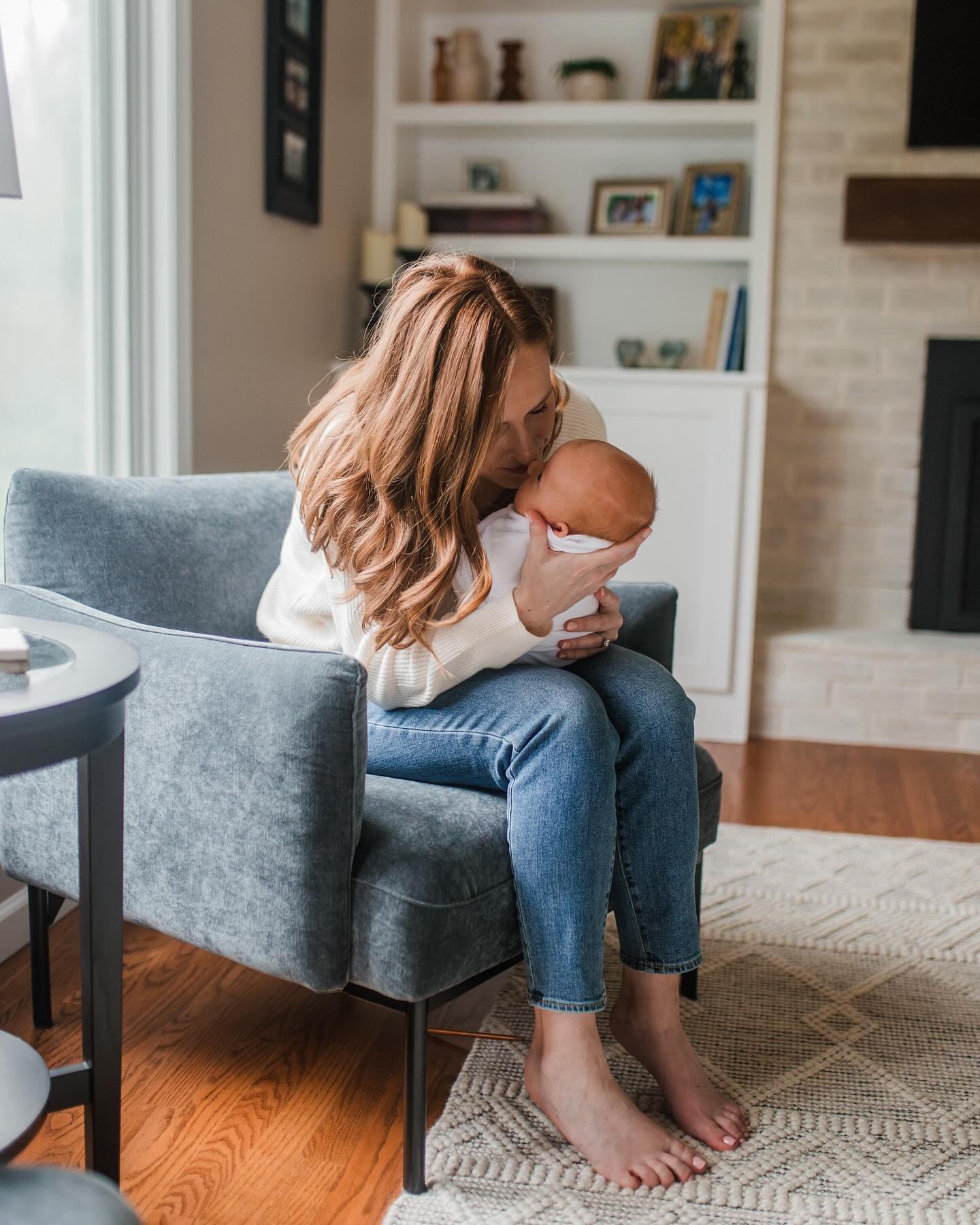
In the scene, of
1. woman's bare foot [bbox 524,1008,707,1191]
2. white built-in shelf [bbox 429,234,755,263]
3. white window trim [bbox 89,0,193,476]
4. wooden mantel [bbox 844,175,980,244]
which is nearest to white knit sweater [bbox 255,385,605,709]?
woman's bare foot [bbox 524,1008,707,1191]

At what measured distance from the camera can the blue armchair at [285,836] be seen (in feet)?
3.95

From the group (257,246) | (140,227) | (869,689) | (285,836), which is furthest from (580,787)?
(869,689)

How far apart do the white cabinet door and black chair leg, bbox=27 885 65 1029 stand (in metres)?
2.00

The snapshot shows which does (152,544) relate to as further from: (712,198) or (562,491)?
(712,198)

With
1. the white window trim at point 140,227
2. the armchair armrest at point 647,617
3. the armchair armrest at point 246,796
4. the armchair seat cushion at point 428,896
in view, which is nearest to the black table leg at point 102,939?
the armchair armrest at point 246,796

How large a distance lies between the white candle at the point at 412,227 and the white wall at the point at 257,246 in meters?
0.12

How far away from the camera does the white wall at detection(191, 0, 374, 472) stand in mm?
2461

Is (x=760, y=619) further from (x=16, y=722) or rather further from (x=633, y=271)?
(x=16, y=722)

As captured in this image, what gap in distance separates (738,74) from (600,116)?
396mm

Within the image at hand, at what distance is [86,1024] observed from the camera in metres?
1.17

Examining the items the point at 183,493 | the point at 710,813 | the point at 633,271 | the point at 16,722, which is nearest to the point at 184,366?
the point at 183,493

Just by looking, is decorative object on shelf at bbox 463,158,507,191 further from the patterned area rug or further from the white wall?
the patterned area rug

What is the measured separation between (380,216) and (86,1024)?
9.25 feet

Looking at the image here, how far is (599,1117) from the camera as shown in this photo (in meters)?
1.33
